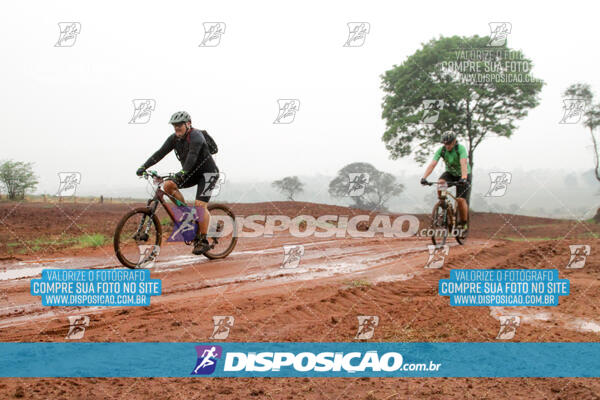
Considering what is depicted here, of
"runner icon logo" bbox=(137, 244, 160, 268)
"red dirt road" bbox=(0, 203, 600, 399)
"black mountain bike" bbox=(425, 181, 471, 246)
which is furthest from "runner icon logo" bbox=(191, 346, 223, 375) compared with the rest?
"black mountain bike" bbox=(425, 181, 471, 246)

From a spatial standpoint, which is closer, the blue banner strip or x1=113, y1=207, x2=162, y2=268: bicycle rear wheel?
the blue banner strip

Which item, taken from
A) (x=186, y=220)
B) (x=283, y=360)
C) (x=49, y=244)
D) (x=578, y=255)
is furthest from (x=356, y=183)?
(x=283, y=360)

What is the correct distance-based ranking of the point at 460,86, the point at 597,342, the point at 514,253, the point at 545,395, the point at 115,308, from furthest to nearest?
1. the point at 460,86
2. the point at 514,253
3. the point at 115,308
4. the point at 597,342
5. the point at 545,395

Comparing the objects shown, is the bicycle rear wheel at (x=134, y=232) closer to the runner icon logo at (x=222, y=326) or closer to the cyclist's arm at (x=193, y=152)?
the cyclist's arm at (x=193, y=152)

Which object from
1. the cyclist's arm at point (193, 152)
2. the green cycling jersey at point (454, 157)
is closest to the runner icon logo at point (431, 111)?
the green cycling jersey at point (454, 157)

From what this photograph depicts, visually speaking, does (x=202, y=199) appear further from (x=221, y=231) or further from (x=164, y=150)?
(x=164, y=150)

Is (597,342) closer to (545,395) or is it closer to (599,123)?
(545,395)

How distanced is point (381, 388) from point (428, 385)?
0.47 metres

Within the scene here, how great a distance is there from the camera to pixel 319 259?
353 inches

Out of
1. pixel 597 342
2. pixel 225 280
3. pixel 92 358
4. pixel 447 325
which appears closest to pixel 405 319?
pixel 447 325

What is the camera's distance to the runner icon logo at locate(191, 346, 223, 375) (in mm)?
3693

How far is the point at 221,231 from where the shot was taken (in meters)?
8.55

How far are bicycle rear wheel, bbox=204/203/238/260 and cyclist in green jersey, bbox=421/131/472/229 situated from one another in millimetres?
4626

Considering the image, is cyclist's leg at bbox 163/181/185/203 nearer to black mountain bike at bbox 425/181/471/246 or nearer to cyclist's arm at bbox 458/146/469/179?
black mountain bike at bbox 425/181/471/246
